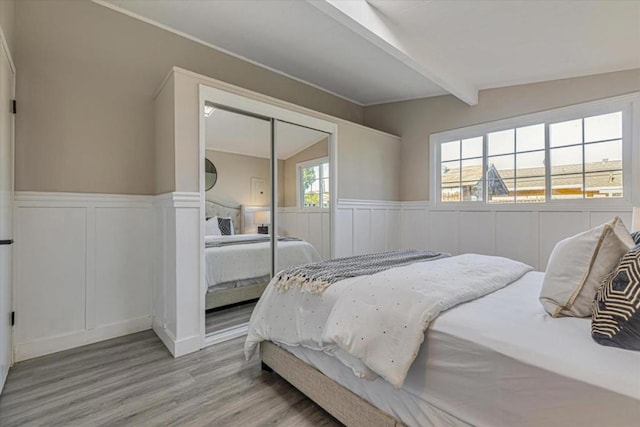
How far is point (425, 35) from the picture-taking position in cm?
265

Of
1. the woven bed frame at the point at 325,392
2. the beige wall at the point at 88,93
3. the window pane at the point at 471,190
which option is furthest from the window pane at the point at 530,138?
the beige wall at the point at 88,93

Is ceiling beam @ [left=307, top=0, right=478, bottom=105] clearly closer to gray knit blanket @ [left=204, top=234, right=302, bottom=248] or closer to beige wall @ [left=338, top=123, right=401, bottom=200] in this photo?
beige wall @ [left=338, top=123, right=401, bottom=200]

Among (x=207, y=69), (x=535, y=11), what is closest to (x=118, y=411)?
(x=207, y=69)

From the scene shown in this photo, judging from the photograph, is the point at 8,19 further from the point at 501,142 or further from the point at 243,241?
the point at 501,142

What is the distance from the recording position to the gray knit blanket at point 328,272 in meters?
1.74

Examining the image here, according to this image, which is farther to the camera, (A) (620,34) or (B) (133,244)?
(B) (133,244)

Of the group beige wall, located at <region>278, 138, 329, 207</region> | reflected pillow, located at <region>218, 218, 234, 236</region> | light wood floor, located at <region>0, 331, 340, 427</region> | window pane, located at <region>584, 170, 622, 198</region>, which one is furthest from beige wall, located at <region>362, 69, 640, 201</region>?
light wood floor, located at <region>0, 331, 340, 427</region>

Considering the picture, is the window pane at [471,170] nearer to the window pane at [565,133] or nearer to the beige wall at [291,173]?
the window pane at [565,133]

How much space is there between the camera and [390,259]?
2318 mm

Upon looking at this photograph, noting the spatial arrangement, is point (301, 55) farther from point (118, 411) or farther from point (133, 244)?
point (118, 411)

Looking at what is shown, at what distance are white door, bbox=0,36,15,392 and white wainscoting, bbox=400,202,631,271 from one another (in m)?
4.08

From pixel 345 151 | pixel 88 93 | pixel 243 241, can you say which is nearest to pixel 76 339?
pixel 243 241

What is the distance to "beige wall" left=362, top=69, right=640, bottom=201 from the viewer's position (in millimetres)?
2986

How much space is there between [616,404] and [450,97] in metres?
3.90
